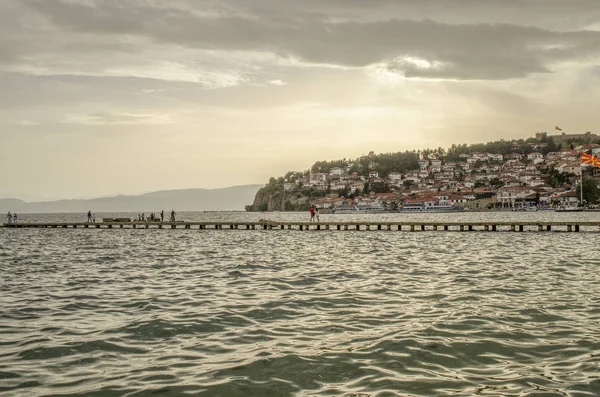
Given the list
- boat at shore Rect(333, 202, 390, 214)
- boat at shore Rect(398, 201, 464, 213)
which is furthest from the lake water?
boat at shore Rect(333, 202, 390, 214)

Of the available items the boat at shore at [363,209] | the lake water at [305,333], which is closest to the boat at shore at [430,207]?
the boat at shore at [363,209]

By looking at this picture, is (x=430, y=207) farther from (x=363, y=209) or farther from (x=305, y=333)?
(x=305, y=333)

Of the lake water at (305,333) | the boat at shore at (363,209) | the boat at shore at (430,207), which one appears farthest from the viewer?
the boat at shore at (363,209)

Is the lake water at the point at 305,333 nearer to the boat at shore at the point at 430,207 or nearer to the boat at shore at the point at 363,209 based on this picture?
the boat at shore at the point at 430,207

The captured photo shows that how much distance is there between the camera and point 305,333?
31.7ft

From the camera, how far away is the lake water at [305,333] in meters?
6.93

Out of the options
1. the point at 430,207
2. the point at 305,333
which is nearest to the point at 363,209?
the point at 430,207

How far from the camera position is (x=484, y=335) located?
921cm

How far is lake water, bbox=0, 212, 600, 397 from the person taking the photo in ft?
22.7

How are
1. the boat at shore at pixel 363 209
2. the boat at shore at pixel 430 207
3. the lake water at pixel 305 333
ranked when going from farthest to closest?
the boat at shore at pixel 363 209, the boat at shore at pixel 430 207, the lake water at pixel 305 333

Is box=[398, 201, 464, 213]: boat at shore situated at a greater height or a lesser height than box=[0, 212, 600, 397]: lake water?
greater

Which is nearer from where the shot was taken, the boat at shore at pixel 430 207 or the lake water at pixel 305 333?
the lake water at pixel 305 333

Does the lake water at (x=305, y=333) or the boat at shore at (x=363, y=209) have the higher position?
the boat at shore at (x=363, y=209)

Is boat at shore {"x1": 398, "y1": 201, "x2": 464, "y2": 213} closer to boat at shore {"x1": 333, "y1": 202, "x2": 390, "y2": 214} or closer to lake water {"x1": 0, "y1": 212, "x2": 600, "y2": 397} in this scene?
boat at shore {"x1": 333, "y1": 202, "x2": 390, "y2": 214}
